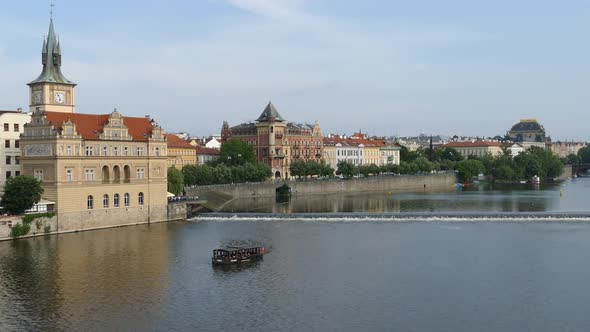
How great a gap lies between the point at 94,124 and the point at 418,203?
40.4 meters

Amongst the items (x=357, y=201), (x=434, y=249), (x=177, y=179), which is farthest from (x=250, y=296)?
(x=357, y=201)

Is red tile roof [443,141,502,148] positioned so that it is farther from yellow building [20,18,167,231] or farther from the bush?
the bush

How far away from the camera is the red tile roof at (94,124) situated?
54122mm

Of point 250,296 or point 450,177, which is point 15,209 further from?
point 450,177

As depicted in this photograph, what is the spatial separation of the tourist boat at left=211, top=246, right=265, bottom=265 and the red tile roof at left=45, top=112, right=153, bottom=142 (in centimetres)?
1938

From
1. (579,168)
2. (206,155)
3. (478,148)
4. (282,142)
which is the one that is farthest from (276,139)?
(579,168)

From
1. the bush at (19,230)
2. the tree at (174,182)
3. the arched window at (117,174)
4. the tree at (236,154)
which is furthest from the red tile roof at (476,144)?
the bush at (19,230)

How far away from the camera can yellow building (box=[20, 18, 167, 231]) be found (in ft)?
172

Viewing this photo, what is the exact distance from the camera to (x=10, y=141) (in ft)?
188

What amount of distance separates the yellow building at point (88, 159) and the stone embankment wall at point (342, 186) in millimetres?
14121

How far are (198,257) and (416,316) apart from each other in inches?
692

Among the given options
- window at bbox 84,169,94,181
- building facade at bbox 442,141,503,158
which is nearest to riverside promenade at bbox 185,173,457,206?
window at bbox 84,169,94,181

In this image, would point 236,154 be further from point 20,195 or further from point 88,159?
point 20,195

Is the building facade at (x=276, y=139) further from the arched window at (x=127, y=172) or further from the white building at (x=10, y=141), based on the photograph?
the white building at (x=10, y=141)
